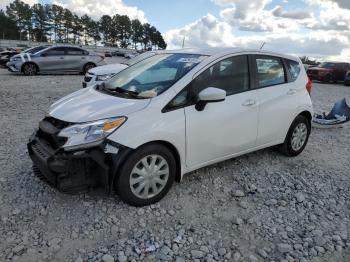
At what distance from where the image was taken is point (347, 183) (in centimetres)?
471

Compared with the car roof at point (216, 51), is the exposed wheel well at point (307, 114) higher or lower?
lower

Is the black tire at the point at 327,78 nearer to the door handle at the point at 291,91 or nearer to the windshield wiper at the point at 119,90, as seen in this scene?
the door handle at the point at 291,91

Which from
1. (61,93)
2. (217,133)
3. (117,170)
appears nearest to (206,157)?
(217,133)

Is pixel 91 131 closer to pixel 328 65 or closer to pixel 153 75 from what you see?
pixel 153 75

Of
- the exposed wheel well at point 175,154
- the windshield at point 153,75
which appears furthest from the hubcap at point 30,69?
the exposed wheel well at point 175,154

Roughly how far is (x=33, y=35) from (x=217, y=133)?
101 m

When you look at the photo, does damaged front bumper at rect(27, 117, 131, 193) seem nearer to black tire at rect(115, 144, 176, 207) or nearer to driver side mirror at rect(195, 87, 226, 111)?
black tire at rect(115, 144, 176, 207)

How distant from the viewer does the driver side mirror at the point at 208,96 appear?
12.6 feet

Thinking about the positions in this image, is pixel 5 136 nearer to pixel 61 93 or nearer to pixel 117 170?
pixel 117 170

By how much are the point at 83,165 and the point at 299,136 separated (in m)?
3.51

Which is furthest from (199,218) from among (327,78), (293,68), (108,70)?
(327,78)

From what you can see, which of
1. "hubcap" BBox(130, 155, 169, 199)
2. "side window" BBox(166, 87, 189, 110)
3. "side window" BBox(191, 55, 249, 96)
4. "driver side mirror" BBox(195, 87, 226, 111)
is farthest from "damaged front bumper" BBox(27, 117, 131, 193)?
"side window" BBox(191, 55, 249, 96)

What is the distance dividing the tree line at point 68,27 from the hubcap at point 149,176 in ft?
302

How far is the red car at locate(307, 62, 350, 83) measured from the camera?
2100 cm
